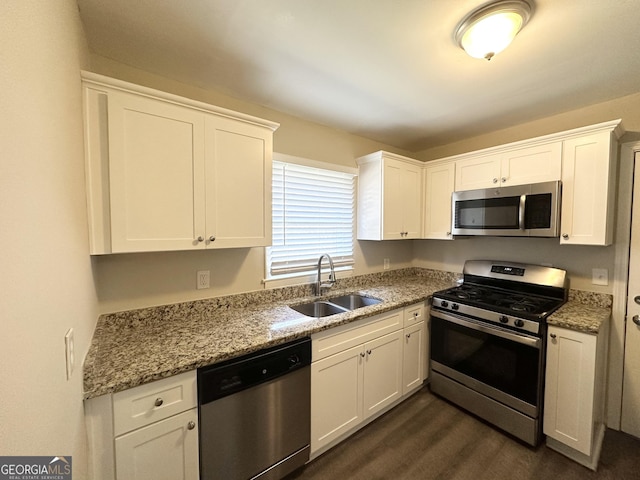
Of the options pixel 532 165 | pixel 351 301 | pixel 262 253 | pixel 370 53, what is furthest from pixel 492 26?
pixel 351 301

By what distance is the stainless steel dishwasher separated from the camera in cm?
127

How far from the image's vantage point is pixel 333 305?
7.39ft

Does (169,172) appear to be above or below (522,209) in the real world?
above

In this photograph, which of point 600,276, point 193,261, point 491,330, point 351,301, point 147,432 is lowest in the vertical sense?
point 147,432

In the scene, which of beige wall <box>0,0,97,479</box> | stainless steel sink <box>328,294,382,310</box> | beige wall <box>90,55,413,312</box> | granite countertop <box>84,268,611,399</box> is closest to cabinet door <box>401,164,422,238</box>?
beige wall <box>90,55,413,312</box>

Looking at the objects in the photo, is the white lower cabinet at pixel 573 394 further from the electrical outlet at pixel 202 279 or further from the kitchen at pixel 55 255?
the electrical outlet at pixel 202 279

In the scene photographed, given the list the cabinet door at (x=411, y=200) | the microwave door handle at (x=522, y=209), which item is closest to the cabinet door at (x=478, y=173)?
the microwave door handle at (x=522, y=209)

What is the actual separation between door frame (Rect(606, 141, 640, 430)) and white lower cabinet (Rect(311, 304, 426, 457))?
1387mm

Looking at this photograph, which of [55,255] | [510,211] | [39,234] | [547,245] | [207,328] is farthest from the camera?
[547,245]

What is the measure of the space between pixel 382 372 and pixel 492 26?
7.37ft

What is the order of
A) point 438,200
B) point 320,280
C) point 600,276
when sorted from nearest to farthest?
point 600,276
point 320,280
point 438,200

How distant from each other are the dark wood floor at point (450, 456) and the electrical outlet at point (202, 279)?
4.38 feet

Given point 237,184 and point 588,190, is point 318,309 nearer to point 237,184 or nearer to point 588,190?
point 237,184

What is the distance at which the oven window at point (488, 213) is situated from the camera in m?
2.16
